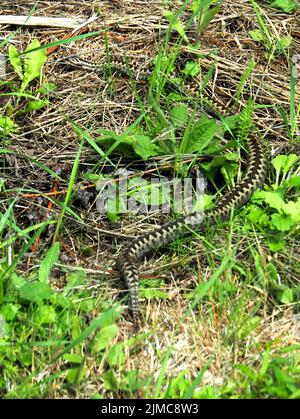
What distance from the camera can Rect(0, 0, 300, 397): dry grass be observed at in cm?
439

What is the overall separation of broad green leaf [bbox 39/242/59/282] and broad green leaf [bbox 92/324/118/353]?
62 cm

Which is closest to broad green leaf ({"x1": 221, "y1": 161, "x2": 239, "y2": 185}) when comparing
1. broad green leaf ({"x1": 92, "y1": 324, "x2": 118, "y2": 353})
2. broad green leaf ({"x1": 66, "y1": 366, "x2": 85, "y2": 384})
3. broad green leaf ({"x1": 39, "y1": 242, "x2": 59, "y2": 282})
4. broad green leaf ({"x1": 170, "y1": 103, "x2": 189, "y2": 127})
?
broad green leaf ({"x1": 170, "y1": 103, "x2": 189, "y2": 127})

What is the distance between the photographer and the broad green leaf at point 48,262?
186 inches

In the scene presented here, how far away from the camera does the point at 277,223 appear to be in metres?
5.11

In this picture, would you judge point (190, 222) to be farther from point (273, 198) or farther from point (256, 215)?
point (273, 198)

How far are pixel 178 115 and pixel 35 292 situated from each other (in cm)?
225

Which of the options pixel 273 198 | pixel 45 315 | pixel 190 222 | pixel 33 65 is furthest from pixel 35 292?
pixel 33 65

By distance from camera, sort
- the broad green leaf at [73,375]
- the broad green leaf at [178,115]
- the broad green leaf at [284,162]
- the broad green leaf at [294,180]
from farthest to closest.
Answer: the broad green leaf at [178,115], the broad green leaf at [284,162], the broad green leaf at [294,180], the broad green leaf at [73,375]

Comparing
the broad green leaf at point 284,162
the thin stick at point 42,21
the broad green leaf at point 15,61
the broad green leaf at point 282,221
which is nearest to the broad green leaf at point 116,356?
the broad green leaf at point 282,221

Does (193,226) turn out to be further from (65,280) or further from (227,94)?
(227,94)

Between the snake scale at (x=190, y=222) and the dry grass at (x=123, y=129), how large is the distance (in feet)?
0.37

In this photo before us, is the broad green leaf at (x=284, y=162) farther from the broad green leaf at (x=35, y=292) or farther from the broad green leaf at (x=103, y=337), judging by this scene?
the broad green leaf at (x=35, y=292)

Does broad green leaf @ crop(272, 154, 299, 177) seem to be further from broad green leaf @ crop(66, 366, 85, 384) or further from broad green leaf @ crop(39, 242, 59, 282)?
broad green leaf @ crop(66, 366, 85, 384)

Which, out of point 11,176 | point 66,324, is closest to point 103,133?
point 11,176
